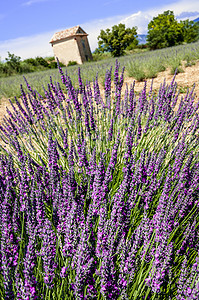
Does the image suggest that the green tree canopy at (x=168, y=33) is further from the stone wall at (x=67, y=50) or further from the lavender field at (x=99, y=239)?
the lavender field at (x=99, y=239)

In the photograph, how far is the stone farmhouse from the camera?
91.5 feet

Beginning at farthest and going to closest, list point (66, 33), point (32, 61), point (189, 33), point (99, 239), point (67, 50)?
point (189, 33) → point (67, 50) → point (66, 33) → point (32, 61) → point (99, 239)

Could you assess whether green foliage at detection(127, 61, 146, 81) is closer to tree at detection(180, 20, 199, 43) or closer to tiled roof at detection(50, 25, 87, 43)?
tiled roof at detection(50, 25, 87, 43)

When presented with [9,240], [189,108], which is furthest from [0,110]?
[9,240]

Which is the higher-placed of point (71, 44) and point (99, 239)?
point (71, 44)

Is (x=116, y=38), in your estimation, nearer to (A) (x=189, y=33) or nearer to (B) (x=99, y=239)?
(A) (x=189, y=33)

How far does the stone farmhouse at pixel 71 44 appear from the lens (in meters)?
Result: 27.9

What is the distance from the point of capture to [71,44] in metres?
28.2

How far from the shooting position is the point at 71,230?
3.40 feet

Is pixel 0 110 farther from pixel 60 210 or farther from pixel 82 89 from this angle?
pixel 60 210

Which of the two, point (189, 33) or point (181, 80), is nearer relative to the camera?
point (181, 80)

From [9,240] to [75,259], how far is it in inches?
15.4

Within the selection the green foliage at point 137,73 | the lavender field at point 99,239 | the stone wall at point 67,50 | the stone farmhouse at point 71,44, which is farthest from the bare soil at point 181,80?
the stone farmhouse at point 71,44

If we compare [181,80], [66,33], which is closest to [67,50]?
[66,33]
